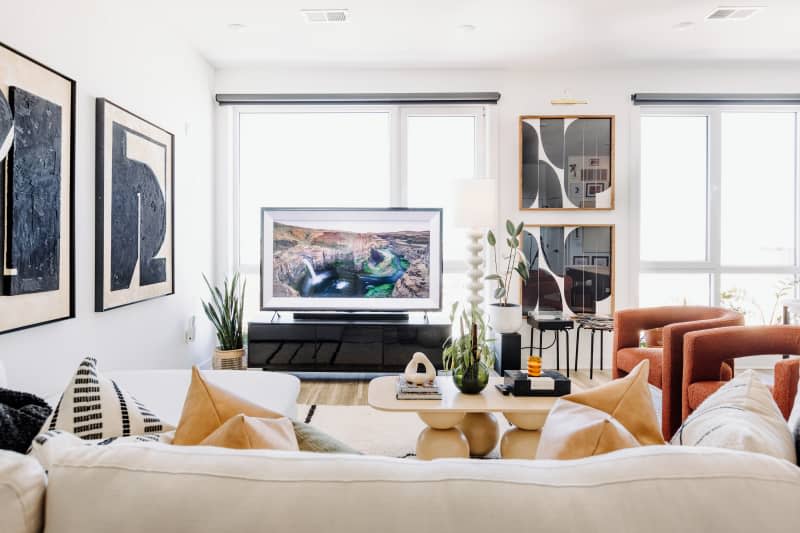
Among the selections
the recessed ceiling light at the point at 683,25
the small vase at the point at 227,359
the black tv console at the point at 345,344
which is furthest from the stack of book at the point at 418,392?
the recessed ceiling light at the point at 683,25

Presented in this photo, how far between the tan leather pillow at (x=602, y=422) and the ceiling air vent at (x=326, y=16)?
9.74 feet

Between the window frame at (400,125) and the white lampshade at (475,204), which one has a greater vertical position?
the window frame at (400,125)

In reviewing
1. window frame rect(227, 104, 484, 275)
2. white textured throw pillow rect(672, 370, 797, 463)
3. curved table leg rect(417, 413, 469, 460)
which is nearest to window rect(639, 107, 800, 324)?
window frame rect(227, 104, 484, 275)

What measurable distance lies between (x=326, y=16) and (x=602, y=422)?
10.5ft

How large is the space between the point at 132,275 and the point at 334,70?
2.44 metres

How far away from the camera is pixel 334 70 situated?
4195mm

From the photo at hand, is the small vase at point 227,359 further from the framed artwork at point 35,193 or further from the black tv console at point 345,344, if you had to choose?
the framed artwork at point 35,193

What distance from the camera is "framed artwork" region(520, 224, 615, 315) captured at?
4234mm

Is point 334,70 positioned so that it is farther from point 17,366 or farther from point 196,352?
point 17,366

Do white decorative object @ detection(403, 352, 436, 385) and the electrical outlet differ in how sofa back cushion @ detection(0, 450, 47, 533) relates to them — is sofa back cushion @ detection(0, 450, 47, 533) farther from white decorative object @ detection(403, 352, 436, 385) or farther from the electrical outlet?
the electrical outlet

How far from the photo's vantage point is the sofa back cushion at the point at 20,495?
2.10 feet

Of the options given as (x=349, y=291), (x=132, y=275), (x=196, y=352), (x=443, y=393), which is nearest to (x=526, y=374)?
(x=443, y=393)

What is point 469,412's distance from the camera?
2135 mm

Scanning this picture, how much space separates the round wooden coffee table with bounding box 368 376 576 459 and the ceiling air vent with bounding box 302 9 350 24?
2.43 meters
